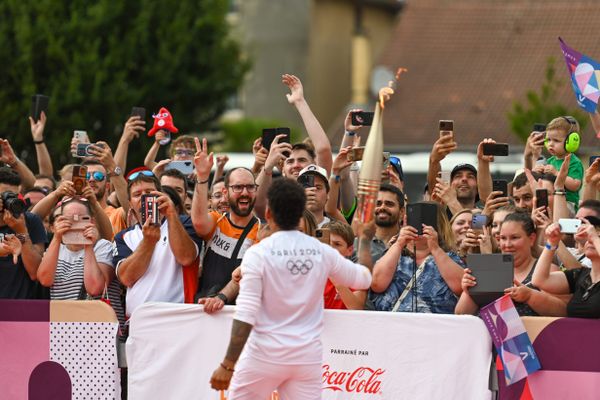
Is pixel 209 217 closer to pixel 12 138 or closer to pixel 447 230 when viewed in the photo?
pixel 447 230

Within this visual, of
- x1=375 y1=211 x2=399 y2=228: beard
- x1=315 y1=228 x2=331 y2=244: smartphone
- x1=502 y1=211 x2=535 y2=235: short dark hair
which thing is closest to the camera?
x1=502 y1=211 x2=535 y2=235: short dark hair

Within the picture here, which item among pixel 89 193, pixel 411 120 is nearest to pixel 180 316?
pixel 89 193

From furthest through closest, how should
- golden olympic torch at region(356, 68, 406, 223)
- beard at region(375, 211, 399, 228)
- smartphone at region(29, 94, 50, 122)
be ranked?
smartphone at region(29, 94, 50, 122)
beard at region(375, 211, 399, 228)
golden olympic torch at region(356, 68, 406, 223)

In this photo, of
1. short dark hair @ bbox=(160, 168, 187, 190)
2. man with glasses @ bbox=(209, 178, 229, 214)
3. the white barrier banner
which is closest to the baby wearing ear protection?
the white barrier banner

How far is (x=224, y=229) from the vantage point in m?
9.95

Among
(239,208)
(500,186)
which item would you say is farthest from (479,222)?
(239,208)

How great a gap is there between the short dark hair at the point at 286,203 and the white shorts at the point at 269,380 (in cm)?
87

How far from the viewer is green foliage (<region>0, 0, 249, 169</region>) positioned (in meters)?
28.6

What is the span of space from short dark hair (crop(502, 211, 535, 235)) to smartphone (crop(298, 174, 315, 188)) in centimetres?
182

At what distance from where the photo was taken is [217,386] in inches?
313

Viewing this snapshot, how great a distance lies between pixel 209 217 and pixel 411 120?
29447 mm

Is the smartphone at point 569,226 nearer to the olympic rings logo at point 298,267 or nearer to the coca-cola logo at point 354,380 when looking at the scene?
the coca-cola logo at point 354,380

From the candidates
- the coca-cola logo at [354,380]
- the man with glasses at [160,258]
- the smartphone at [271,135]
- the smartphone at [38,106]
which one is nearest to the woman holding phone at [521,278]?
the coca-cola logo at [354,380]

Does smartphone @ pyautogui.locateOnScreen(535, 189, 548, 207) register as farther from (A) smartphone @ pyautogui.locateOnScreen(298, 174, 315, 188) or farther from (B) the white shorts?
(B) the white shorts
